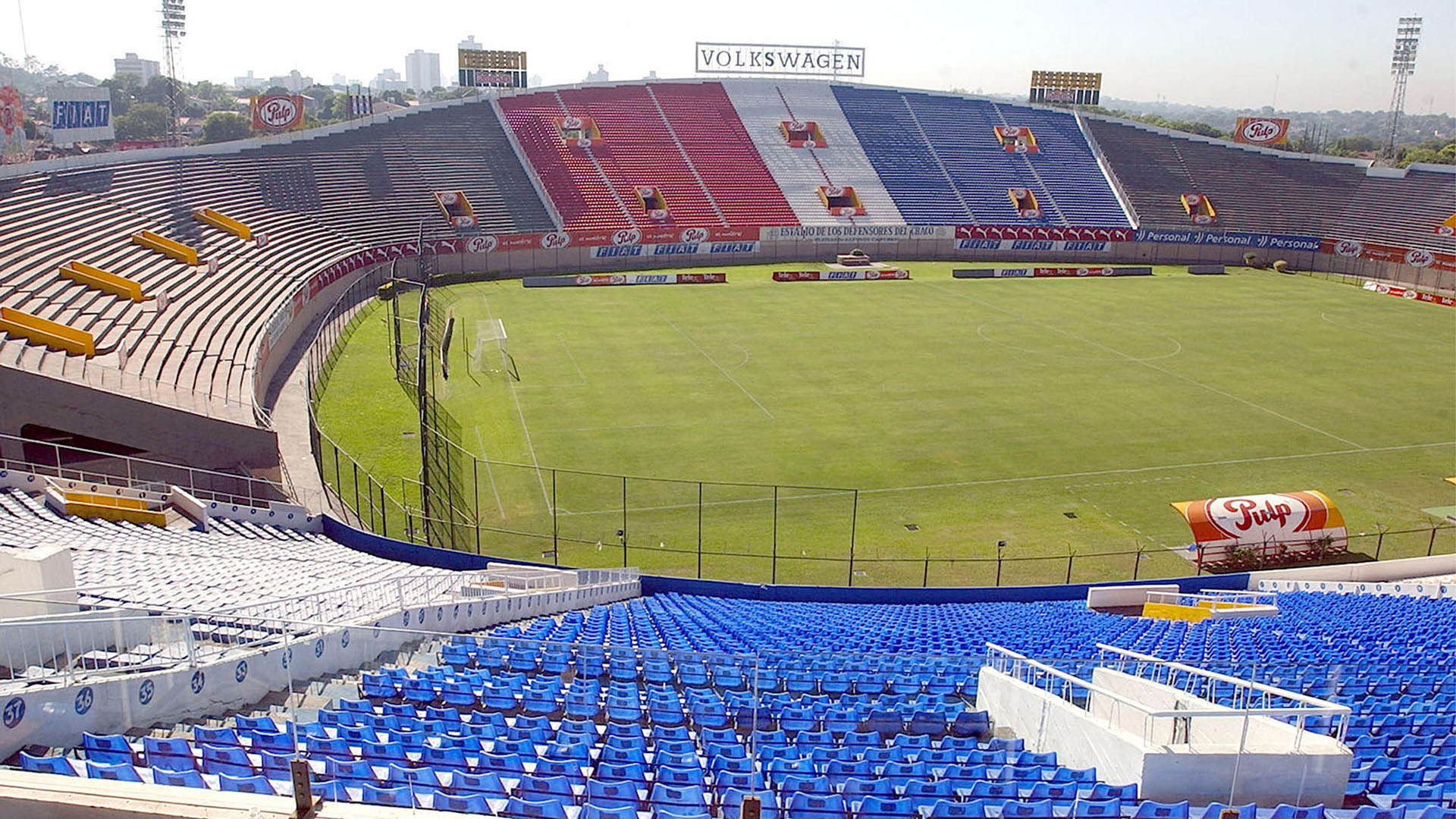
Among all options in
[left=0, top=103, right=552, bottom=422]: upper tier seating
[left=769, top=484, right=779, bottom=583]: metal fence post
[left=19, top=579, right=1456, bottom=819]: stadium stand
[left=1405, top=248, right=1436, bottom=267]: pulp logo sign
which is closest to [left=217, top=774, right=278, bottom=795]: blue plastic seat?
[left=19, top=579, right=1456, bottom=819]: stadium stand

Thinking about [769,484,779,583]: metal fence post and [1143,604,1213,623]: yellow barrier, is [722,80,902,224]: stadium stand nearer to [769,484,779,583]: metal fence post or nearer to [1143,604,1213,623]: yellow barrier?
[769,484,779,583]: metal fence post

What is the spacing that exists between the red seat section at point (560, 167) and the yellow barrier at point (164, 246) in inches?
1215

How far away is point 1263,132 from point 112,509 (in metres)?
97.3

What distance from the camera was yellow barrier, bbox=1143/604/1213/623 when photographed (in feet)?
73.8

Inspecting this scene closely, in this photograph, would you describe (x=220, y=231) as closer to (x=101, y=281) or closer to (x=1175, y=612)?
(x=101, y=281)

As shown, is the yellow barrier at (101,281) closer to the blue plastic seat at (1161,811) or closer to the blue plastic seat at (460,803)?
the blue plastic seat at (460,803)

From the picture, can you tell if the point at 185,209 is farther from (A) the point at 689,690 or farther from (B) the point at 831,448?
(A) the point at 689,690

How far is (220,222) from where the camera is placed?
178 ft

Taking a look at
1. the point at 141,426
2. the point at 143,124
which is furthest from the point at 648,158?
the point at 143,124

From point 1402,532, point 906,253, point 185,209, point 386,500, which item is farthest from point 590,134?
point 1402,532

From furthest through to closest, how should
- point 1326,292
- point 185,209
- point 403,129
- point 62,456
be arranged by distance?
point 403,129
point 1326,292
point 185,209
point 62,456

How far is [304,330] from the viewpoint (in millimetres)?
47469

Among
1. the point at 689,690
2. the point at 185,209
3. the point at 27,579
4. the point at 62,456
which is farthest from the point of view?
the point at 185,209

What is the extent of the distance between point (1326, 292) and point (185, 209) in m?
70.4
